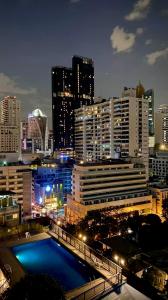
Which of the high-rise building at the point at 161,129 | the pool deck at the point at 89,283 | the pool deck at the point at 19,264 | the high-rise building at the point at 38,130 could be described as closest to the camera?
the pool deck at the point at 89,283

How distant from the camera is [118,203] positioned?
51.6m

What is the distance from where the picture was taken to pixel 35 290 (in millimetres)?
10906

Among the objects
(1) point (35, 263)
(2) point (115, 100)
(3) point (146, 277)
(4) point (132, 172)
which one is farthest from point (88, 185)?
(2) point (115, 100)

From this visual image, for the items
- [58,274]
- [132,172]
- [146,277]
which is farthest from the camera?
[132,172]

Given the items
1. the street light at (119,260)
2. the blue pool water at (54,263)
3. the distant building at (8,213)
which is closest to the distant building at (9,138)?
the distant building at (8,213)

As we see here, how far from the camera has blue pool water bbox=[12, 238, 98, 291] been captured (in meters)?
15.1

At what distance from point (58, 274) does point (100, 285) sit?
3.48 metres

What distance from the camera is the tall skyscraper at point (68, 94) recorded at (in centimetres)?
14600

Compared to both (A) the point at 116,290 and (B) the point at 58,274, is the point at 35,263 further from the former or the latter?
(A) the point at 116,290

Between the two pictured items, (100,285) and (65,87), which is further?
(65,87)

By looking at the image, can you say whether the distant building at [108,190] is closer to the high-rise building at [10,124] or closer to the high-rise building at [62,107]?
the high-rise building at [10,124]

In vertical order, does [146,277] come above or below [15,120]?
below

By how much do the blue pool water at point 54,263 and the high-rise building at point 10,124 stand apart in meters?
110

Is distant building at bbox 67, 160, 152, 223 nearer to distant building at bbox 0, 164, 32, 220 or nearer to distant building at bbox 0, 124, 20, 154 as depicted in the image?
distant building at bbox 0, 164, 32, 220
